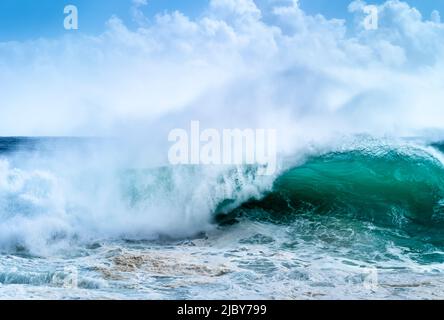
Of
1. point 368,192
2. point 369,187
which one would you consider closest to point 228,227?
point 368,192

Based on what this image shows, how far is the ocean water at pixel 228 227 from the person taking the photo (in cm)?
500

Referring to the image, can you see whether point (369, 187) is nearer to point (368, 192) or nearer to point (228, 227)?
point (368, 192)

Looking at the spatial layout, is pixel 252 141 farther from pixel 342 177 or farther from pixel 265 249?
pixel 265 249

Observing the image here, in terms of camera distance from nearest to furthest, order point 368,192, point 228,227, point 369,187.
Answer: point 228,227 < point 368,192 < point 369,187

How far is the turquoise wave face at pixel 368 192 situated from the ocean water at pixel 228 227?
0.03 metres

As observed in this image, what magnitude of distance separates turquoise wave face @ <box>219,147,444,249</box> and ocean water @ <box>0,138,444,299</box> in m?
0.03

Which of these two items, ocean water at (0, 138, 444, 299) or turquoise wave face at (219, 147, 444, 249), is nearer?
ocean water at (0, 138, 444, 299)

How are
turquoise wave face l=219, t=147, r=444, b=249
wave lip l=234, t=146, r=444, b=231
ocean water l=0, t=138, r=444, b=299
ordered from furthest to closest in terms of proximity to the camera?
wave lip l=234, t=146, r=444, b=231
turquoise wave face l=219, t=147, r=444, b=249
ocean water l=0, t=138, r=444, b=299

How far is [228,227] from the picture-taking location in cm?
776

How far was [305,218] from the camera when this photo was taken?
7938mm

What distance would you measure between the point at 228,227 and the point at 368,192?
120 inches

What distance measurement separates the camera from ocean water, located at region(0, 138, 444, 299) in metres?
5.00

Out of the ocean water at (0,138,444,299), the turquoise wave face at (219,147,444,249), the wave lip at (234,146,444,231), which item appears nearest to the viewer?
the ocean water at (0,138,444,299)
